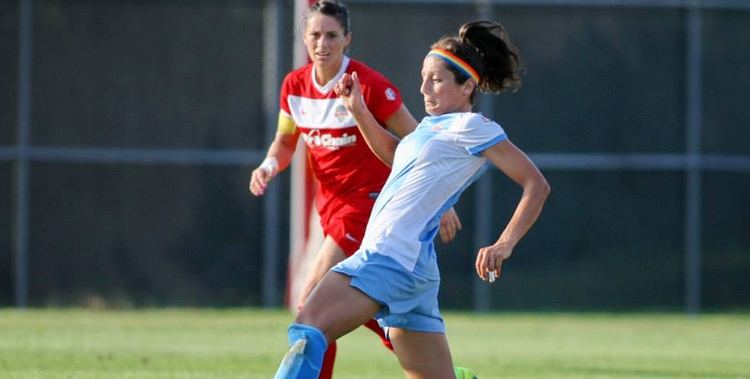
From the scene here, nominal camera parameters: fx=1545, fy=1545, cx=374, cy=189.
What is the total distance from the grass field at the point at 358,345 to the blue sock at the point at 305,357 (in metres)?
3.59

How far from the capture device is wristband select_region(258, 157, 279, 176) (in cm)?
719

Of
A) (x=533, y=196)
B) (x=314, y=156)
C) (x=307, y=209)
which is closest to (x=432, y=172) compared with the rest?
(x=533, y=196)

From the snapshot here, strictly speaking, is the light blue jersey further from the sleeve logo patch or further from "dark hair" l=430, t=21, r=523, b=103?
the sleeve logo patch

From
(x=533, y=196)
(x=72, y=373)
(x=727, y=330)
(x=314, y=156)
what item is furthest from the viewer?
(x=727, y=330)

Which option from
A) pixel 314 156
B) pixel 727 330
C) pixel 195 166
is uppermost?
pixel 314 156

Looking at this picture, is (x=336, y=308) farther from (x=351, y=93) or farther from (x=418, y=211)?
(x=351, y=93)

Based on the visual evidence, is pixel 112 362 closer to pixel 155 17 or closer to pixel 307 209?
pixel 307 209

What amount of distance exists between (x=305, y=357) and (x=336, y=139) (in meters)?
2.27

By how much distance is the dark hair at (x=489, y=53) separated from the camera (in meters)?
5.88

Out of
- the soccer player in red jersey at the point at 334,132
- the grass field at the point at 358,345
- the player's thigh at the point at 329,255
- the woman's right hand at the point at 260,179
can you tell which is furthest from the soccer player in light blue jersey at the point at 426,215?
the grass field at the point at 358,345

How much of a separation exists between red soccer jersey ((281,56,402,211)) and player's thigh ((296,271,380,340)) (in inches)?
76.7

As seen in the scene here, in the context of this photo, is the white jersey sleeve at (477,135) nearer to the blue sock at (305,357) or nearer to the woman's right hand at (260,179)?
the blue sock at (305,357)

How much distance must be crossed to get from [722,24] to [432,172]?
1342cm

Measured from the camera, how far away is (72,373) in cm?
890
